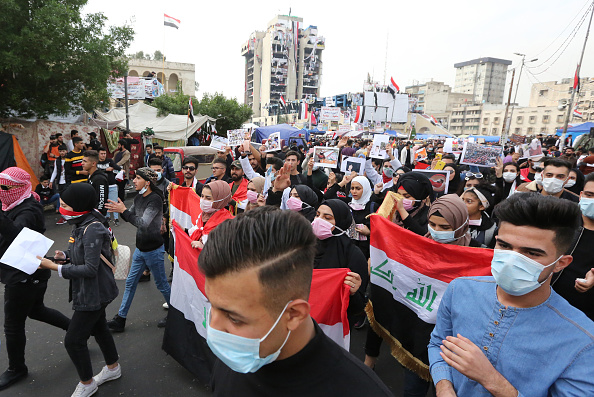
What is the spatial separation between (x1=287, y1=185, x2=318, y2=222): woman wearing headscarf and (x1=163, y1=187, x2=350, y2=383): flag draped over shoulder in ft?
3.90

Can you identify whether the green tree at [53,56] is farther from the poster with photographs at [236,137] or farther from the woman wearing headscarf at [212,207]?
the woman wearing headscarf at [212,207]

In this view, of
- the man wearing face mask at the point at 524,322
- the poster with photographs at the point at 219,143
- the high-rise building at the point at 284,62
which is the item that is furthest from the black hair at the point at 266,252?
the high-rise building at the point at 284,62

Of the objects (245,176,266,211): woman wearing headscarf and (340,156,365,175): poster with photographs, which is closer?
(245,176,266,211): woman wearing headscarf

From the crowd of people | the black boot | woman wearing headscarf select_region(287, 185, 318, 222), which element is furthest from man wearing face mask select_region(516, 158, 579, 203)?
the black boot

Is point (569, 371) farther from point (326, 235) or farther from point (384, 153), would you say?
point (384, 153)

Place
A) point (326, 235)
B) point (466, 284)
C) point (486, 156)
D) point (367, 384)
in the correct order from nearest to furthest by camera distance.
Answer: point (367, 384)
point (466, 284)
point (326, 235)
point (486, 156)

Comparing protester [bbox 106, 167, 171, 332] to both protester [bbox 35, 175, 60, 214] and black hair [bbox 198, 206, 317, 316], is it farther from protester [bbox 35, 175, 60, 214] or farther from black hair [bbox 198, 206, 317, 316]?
protester [bbox 35, 175, 60, 214]

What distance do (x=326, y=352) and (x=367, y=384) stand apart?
0.15 metres

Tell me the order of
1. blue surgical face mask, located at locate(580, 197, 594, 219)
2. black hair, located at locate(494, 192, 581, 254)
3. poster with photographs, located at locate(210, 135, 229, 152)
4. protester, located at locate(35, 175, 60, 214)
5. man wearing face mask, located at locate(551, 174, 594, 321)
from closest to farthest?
A: 1. black hair, located at locate(494, 192, 581, 254)
2. man wearing face mask, located at locate(551, 174, 594, 321)
3. blue surgical face mask, located at locate(580, 197, 594, 219)
4. protester, located at locate(35, 175, 60, 214)
5. poster with photographs, located at locate(210, 135, 229, 152)

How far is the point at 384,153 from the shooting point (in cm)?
877

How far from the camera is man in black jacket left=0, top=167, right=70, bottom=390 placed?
3.02 meters

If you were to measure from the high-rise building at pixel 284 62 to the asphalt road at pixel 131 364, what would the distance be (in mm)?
102513

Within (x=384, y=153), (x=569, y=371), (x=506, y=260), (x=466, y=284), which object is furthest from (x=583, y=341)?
(x=384, y=153)

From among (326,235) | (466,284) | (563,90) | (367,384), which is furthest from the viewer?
(563,90)
